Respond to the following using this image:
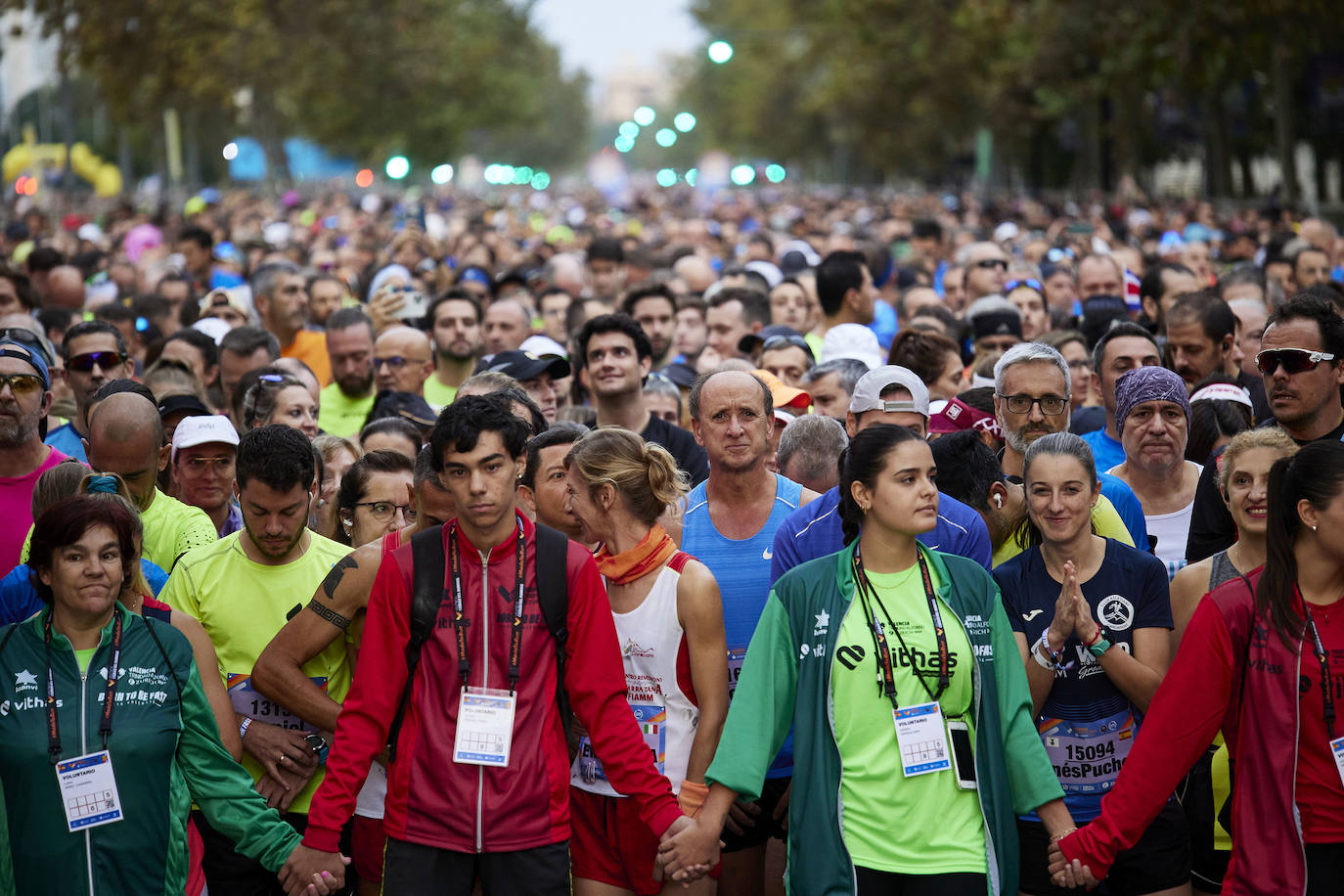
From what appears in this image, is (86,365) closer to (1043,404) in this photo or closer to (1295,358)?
(1043,404)

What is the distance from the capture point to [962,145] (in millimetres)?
62500

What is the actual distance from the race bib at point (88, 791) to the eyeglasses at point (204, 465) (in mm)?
2219

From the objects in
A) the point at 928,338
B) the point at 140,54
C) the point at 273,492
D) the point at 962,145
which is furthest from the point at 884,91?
the point at 273,492

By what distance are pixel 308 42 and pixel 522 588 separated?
137 ft

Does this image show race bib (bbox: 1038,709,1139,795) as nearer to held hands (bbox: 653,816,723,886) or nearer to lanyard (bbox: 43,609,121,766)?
held hands (bbox: 653,816,723,886)

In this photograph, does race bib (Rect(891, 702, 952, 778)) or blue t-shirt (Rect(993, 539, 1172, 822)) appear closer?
race bib (Rect(891, 702, 952, 778))

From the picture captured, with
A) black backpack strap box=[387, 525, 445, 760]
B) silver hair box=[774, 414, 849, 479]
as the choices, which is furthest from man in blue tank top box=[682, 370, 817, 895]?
black backpack strap box=[387, 525, 445, 760]

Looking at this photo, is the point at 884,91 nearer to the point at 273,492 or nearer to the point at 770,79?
the point at 770,79

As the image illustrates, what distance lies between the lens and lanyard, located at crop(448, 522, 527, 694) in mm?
4953

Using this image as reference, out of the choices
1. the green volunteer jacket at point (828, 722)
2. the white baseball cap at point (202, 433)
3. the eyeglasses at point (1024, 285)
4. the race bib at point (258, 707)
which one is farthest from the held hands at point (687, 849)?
the eyeglasses at point (1024, 285)

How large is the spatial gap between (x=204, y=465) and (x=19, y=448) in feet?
2.45

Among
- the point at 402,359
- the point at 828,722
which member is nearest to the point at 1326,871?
the point at 828,722

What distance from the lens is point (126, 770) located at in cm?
491

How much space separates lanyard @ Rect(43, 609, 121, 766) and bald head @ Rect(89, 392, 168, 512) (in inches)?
63.5
